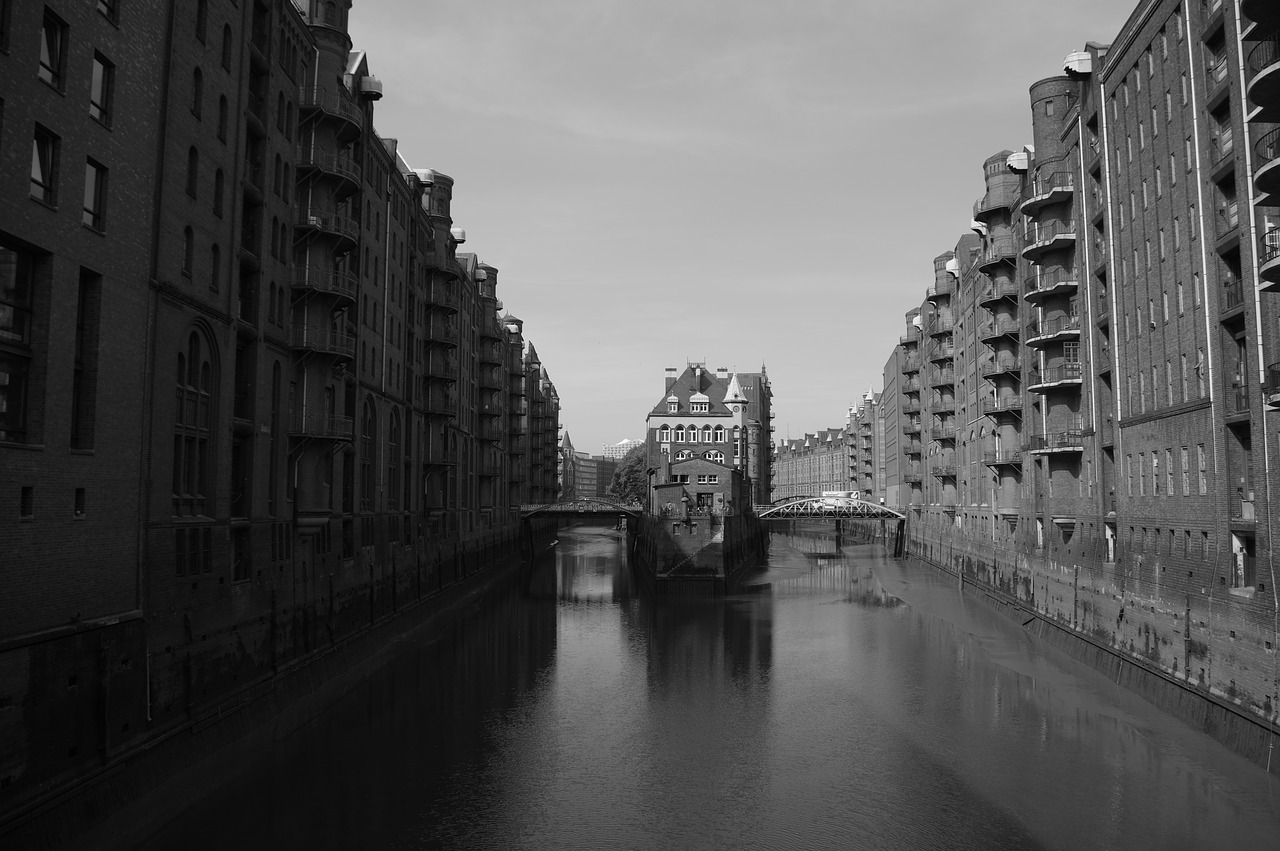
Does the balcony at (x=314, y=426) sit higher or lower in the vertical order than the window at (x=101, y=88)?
lower

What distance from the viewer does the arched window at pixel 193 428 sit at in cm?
2208

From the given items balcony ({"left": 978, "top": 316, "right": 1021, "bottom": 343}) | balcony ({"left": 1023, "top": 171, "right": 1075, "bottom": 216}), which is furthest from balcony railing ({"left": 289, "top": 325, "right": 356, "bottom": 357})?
balcony ({"left": 978, "top": 316, "right": 1021, "bottom": 343})

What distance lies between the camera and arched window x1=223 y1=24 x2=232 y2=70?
2433 centimetres

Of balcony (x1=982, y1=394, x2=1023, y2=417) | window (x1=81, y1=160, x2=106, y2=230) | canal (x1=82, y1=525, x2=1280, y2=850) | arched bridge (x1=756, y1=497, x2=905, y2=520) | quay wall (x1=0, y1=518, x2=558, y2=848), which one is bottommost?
canal (x1=82, y1=525, x2=1280, y2=850)

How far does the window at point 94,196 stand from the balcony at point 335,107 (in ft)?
42.3

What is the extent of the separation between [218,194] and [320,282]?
20.8 ft

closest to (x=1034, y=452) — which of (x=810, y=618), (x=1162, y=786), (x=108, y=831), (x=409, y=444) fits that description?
(x=810, y=618)

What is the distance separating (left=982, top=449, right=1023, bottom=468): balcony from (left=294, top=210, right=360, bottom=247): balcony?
34.2m

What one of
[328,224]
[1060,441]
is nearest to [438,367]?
[328,224]

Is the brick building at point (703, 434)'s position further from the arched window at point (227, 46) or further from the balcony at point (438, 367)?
the arched window at point (227, 46)

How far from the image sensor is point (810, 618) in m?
46.8

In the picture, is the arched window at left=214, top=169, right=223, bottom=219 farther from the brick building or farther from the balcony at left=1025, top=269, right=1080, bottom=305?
the brick building

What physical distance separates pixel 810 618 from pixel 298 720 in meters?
28.1

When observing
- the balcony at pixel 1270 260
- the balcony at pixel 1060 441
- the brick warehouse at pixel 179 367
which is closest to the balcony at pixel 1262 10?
the balcony at pixel 1270 260
